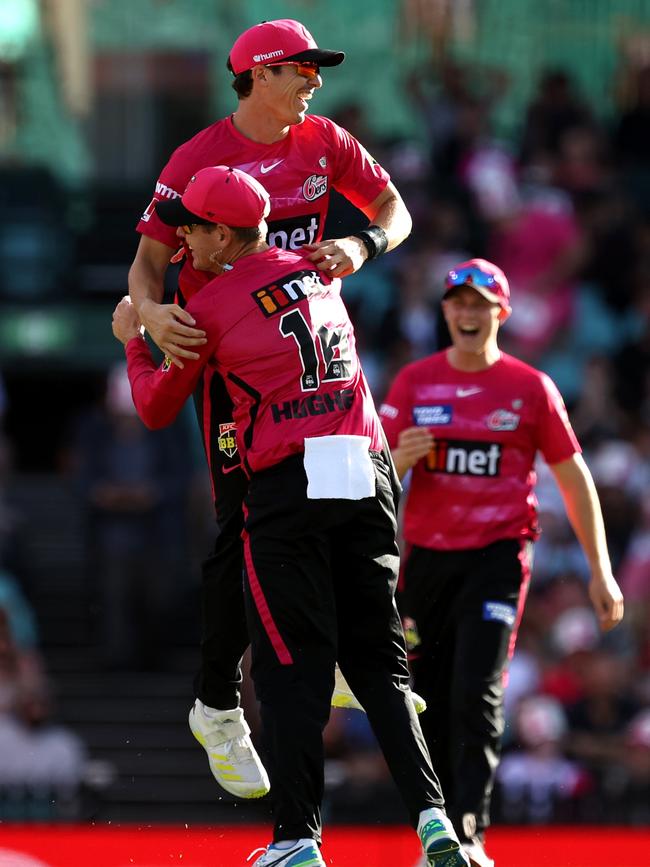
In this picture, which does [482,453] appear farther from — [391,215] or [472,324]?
[391,215]

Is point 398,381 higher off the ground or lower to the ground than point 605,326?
higher

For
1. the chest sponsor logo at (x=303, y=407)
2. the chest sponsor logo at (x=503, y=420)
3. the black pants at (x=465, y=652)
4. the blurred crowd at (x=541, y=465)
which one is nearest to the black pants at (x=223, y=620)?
the chest sponsor logo at (x=303, y=407)

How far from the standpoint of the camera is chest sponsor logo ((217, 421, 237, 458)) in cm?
589

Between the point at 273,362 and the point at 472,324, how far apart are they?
181 cm

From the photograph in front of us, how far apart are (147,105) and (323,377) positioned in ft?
35.7

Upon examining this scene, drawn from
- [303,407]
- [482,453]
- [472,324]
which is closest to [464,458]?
[482,453]

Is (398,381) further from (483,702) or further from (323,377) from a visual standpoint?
(323,377)

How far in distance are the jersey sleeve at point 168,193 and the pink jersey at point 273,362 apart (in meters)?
0.43

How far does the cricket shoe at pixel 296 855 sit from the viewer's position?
17.5 feet

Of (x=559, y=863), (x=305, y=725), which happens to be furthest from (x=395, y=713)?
(x=559, y=863)

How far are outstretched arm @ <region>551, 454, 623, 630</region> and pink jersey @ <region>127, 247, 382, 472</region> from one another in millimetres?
1402

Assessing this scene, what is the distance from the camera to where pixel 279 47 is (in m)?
5.69

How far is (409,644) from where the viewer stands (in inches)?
283

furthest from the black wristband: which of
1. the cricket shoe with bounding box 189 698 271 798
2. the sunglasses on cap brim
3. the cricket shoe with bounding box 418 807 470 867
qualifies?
the cricket shoe with bounding box 418 807 470 867
